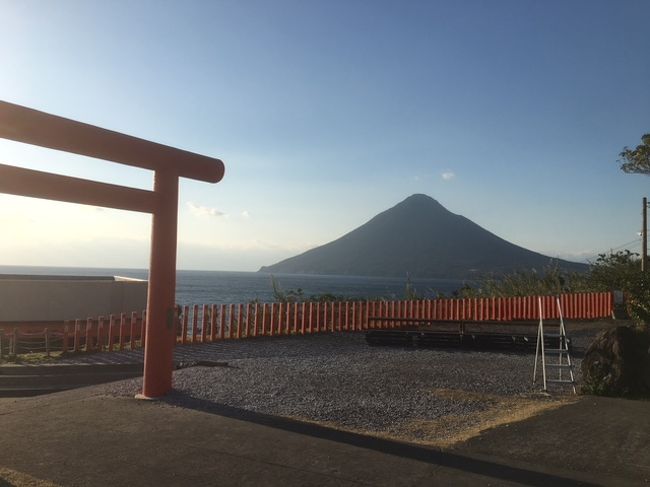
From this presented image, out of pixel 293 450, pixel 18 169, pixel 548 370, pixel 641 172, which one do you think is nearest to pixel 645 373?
pixel 548 370

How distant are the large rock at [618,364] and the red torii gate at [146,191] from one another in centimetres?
607

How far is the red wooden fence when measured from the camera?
14.3 metres

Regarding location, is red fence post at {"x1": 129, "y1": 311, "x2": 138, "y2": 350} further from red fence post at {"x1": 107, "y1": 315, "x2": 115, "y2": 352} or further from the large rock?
the large rock

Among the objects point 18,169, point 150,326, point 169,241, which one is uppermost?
point 18,169

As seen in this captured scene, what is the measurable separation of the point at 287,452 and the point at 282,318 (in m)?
11.2

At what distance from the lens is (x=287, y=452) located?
5.35 metres

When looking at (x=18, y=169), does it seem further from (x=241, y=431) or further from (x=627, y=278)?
(x=627, y=278)

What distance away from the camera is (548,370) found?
1074 cm

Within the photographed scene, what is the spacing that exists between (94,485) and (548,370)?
8.60 meters

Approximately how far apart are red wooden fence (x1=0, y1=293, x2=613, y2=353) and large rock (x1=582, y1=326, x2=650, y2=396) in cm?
796

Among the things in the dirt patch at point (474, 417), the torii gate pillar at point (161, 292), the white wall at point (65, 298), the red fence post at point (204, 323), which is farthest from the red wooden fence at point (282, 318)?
the dirt patch at point (474, 417)

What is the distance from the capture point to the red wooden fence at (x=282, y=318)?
14.3m

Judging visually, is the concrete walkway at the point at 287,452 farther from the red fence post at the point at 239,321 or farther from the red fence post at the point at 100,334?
the red fence post at the point at 239,321

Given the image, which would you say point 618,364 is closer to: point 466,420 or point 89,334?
point 466,420
